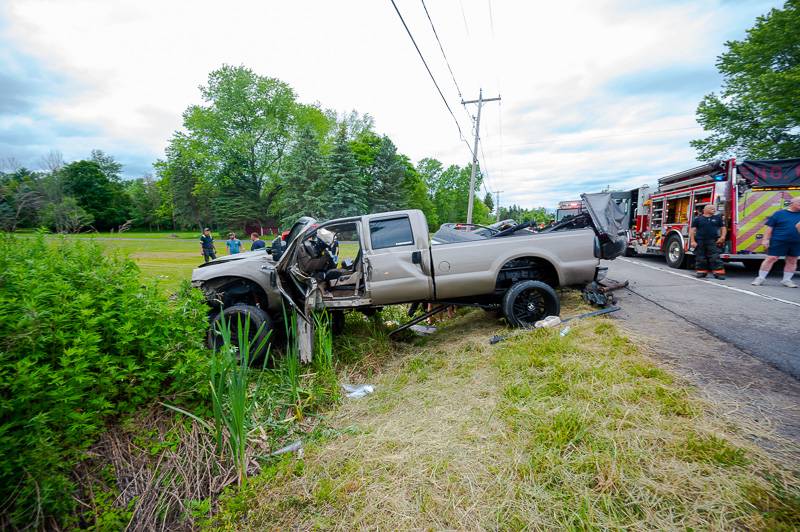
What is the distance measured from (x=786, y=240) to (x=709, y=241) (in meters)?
1.19

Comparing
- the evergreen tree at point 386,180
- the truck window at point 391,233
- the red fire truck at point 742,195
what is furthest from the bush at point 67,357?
the evergreen tree at point 386,180

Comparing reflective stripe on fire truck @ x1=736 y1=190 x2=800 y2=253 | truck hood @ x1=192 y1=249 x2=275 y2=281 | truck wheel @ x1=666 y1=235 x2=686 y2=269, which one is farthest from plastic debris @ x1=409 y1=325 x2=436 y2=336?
truck wheel @ x1=666 y1=235 x2=686 y2=269

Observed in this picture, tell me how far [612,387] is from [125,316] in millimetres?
3773

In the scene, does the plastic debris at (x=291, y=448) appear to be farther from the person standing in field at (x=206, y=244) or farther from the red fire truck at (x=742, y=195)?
the person standing in field at (x=206, y=244)

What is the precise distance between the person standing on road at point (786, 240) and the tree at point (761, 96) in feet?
52.5

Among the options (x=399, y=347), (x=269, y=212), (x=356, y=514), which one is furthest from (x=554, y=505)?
(x=269, y=212)

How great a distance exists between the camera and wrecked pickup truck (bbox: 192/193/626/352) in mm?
4406

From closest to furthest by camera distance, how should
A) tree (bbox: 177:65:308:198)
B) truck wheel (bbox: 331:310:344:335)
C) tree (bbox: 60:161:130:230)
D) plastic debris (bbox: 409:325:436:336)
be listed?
truck wheel (bbox: 331:310:344:335) < plastic debris (bbox: 409:325:436:336) < tree (bbox: 177:65:308:198) < tree (bbox: 60:161:130:230)

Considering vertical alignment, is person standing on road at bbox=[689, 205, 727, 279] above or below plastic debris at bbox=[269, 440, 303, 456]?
above

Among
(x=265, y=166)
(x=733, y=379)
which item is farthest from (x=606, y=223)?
(x=265, y=166)

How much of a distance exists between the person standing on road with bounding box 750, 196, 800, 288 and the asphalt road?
31cm

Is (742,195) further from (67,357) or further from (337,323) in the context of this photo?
(67,357)

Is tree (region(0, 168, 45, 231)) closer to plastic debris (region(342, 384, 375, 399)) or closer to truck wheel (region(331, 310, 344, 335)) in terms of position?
plastic debris (region(342, 384, 375, 399))

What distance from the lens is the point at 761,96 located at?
58.0ft
